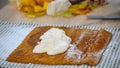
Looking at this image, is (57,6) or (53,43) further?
(57,6)

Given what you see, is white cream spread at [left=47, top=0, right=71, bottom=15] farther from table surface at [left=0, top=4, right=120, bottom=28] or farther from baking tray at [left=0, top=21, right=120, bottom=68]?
baking tray at [left=0, top=21, right=120, bottom=68]

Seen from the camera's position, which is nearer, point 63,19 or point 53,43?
point 53,43

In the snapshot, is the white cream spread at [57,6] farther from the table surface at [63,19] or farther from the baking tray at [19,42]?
the baking tray at [19,42]

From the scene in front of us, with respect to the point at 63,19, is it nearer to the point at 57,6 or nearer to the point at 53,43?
the point at 57,6

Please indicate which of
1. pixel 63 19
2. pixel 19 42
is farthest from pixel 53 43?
pixel 63 19

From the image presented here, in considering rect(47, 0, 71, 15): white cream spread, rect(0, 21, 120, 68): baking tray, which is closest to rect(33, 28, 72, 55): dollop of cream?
rect(0, 21, 120, 68): baking tray

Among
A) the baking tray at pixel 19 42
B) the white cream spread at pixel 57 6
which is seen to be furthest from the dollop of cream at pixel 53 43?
the white cream spread at pixel 57 6

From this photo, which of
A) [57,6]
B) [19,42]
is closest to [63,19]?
[57,6]
